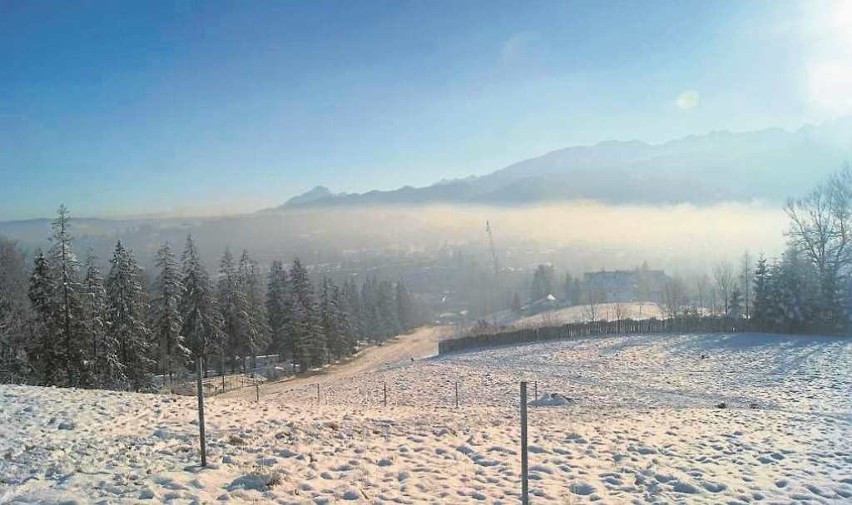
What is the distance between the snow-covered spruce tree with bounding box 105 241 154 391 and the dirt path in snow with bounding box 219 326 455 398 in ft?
22.0

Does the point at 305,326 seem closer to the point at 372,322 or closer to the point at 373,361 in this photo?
the point at 373,361

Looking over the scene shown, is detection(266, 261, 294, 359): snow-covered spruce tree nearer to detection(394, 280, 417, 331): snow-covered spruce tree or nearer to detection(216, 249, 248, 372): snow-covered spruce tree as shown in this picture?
detection(216, 249, 248, 372): snow-covered spruce tree

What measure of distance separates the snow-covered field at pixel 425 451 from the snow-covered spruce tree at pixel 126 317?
2299 cm

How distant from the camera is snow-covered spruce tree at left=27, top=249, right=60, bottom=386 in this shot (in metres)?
30.5

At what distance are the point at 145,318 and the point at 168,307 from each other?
20.6 feet

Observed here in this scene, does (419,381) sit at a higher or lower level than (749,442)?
lower

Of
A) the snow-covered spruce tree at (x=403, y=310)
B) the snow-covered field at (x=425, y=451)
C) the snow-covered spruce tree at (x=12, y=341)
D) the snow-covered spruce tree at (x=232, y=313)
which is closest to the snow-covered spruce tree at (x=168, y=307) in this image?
the snow-covered spruce tree at (x=232, y=313)

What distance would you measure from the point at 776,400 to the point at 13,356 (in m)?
43.2

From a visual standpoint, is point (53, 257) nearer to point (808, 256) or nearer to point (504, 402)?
point (504, 402)

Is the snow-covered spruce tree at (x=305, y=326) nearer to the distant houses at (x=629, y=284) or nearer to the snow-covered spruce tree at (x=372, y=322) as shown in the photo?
the snow-covered spruce tree at (x=372, y=322)

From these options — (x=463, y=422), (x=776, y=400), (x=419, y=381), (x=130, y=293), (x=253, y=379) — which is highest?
(x=130, y=293)

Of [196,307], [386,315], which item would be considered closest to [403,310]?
[386,315]

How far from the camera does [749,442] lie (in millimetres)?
12492

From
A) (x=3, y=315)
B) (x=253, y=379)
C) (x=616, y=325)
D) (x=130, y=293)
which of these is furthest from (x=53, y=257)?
(x=616, y=325)
